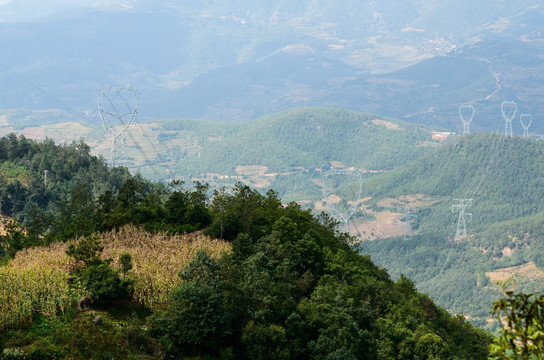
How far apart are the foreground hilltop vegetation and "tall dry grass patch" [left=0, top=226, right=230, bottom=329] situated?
79mm

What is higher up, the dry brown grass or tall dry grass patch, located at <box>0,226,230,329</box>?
tall dry grass patch, located at <box>0,226,230,329</box>

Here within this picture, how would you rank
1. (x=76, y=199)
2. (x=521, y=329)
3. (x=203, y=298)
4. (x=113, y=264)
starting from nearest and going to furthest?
(x=521, y=329)
(x=203, y=298)
(x=113, y=264)
(x=76, y=199)

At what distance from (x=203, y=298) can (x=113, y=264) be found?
834cm

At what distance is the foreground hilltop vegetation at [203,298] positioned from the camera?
26.5m

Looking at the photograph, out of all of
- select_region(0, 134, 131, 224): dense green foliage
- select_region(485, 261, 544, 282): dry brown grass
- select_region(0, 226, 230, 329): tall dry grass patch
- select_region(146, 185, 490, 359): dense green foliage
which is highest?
select_region(0, 134, 131, 224): dense green foliage

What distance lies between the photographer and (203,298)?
27391mm

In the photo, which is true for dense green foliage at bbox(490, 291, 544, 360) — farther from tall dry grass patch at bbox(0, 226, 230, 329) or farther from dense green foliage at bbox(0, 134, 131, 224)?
dense green foliage at bbox(0, 134, 131, 224)

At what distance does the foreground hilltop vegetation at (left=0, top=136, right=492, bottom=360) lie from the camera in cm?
2648

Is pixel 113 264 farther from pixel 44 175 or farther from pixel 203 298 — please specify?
pixel 44 175

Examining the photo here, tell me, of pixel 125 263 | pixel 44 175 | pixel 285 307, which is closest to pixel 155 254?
pixel 125 263

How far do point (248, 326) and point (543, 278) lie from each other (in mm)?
137462

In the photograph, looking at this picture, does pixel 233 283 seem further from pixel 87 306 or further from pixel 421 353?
pixel 421 353

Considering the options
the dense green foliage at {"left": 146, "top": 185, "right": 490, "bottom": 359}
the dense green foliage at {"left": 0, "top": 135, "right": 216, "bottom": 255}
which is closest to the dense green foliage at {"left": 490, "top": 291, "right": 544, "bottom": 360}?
the dense green foliage at {"left": 146, "top": 185, "right": 490, "bottom": 359}

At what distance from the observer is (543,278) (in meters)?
148
